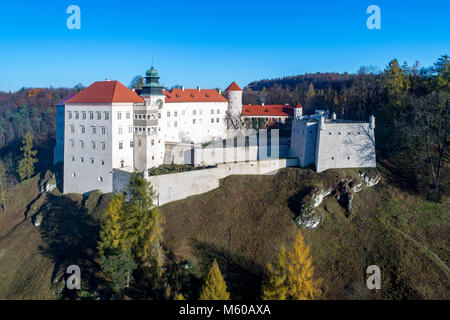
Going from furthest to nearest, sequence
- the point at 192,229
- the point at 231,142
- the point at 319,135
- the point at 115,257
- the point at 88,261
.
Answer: the point at 231,142, the point at 319,135, the point at 192,229, the point at 88,261, the point at 115,257

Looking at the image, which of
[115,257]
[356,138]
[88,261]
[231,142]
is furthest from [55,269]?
[356,138]

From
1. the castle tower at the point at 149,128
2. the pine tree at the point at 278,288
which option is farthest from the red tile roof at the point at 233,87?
the pine tree at the point at 278,288

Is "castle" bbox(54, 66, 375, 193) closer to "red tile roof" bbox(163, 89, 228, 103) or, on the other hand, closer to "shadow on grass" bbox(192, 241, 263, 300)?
"red tile roof" bbox(163, 89, 228, 103)

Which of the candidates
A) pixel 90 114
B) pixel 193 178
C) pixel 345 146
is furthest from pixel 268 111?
pixel 90 114

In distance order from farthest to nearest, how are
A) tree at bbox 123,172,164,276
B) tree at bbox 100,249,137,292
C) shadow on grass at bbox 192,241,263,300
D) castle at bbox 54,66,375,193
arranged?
1. castle at bbox 54,66,375,193
2. tree at bbox 123,172,164,276
3. shadow on grass at bbox 192,241,263,300
4. tree at bbox 100,249,137,292

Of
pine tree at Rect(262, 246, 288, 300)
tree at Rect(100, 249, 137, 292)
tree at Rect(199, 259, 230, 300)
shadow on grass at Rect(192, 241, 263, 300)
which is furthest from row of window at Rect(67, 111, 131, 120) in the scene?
pine tree at Rect(262, 246, 288, 300)

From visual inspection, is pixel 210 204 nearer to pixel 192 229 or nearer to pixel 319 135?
pixel 192 229

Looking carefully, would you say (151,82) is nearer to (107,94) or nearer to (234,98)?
(107,94)
